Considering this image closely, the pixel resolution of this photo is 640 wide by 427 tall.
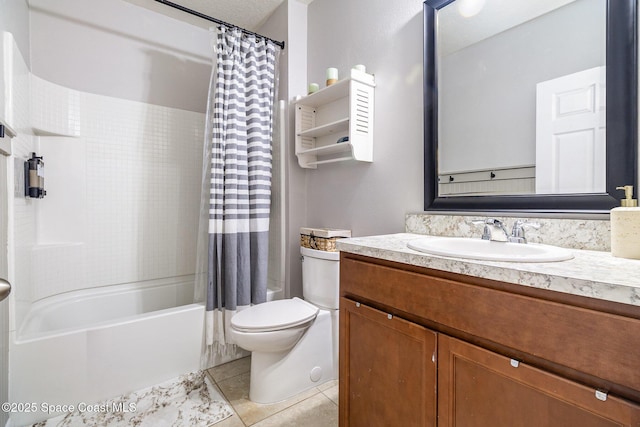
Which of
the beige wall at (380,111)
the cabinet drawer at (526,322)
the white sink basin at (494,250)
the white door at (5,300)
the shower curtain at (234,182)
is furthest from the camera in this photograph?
the shower curtain at (234,182)

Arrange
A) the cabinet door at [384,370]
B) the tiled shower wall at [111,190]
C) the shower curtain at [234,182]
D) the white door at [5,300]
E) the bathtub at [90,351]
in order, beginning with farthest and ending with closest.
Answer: the tiled shower wall at [111,190] < the shower curtain at [234,182] < the bathtub at [90,351] < the white door at [5,300] < the cabinet door at [384,370]

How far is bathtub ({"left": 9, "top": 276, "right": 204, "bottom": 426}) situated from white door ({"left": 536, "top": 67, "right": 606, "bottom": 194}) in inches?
74.3

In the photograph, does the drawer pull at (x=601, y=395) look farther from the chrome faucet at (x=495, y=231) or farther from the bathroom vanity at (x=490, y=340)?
the chrome faucet at (x=495, y=231)

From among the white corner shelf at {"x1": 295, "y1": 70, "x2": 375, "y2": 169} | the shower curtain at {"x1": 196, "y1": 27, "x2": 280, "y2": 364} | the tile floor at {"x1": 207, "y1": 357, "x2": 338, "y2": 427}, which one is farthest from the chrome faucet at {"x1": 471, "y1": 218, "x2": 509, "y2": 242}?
the shower curtain at {"x1": 196, "y1": 27, "x2": 280, "y2": 364}

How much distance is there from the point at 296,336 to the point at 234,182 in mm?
972

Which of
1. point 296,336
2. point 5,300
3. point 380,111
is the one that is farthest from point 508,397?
point 5,300

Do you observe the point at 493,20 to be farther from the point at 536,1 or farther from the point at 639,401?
the point at 639,401

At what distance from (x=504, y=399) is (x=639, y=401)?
0.25m

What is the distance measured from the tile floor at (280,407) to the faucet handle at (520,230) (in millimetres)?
1152

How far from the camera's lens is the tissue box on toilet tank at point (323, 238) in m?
1.74

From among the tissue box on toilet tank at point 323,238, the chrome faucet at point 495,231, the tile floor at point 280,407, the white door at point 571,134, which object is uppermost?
the white door at point 571,134

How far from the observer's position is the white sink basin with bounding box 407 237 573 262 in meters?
0.79

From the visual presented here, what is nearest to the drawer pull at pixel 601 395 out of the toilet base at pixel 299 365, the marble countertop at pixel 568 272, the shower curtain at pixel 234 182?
the marble countertop at pixel 568 272

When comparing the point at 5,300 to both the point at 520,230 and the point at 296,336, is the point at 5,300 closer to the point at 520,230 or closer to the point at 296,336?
the point at 296,336
